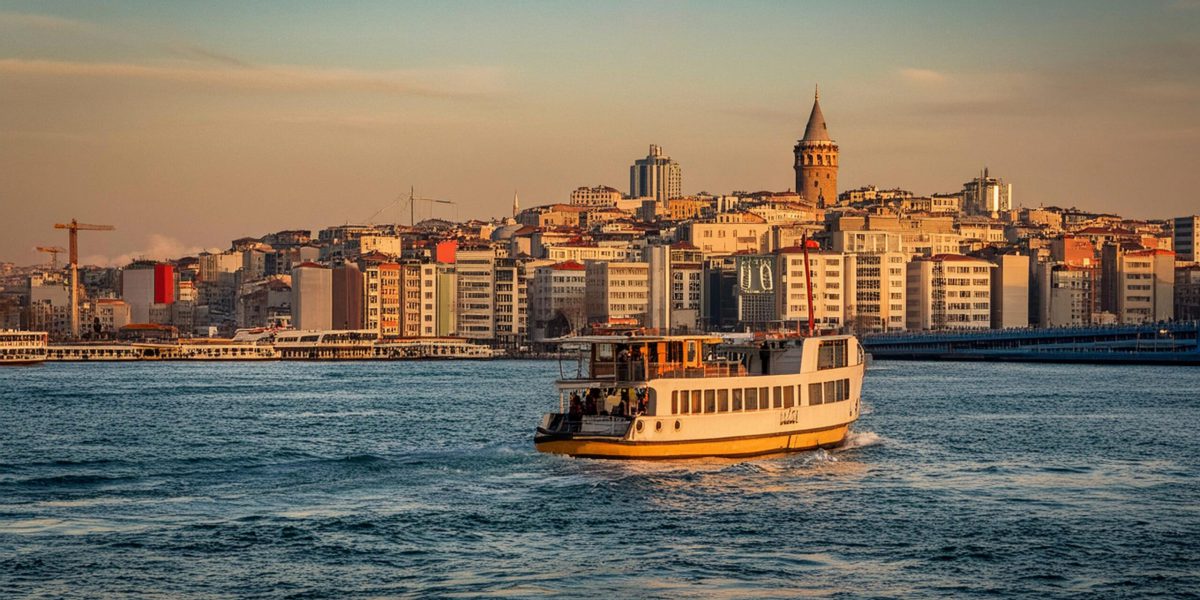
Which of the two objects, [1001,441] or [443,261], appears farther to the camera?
[443,261]

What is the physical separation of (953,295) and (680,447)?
117368 millimetres

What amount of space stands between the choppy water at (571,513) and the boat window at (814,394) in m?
1.14

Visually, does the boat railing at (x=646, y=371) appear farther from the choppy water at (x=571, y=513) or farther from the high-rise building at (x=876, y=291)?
the high-rise building at (x=876, y=291)

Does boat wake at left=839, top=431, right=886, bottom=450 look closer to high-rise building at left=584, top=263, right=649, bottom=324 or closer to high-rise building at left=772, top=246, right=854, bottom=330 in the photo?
high-rise building at left=772, top=246, right=854, bottom=330

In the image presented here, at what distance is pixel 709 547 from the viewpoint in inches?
1097

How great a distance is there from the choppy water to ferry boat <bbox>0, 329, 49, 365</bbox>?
7038cm

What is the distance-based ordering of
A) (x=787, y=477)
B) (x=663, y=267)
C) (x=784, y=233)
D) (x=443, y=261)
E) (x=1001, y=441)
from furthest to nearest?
(x=784, y=233)
(x=443, y=261)
(x=663, y=267)
(x=1001, y=441)
(x=787, y=477)

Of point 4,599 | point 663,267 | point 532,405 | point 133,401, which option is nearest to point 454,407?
point 532,405

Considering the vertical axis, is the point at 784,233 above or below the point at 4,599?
above

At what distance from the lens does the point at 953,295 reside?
15075 centimetres

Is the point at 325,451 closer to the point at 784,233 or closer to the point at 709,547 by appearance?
the point at 709,547

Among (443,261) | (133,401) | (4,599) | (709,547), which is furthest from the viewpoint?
(443,261)

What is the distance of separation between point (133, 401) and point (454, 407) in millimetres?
12781

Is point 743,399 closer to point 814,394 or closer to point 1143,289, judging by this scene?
point 814,394
